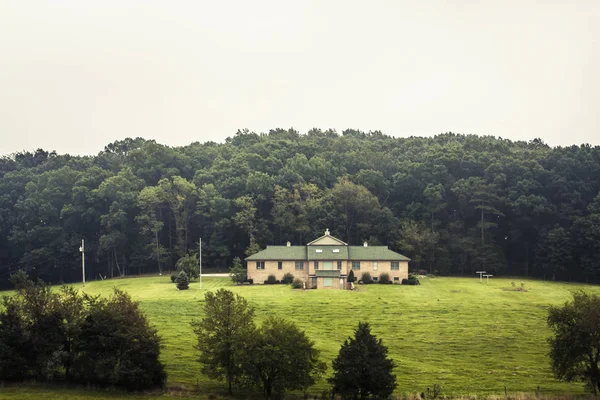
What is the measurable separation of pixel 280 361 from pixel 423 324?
72.7 feet

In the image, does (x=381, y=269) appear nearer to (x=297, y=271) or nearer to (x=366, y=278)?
(x=366, y=278)

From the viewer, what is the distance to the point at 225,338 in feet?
116

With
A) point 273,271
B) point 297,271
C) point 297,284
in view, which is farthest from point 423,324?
point 273,271

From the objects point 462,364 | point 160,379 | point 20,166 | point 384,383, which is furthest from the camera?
point 20,166

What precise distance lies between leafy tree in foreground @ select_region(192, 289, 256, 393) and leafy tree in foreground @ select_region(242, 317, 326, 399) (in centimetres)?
77

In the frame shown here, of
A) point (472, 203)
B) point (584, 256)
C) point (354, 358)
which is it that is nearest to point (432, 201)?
point (472, 203)

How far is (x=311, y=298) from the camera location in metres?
63.2

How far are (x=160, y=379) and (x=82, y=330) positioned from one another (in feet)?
19.6

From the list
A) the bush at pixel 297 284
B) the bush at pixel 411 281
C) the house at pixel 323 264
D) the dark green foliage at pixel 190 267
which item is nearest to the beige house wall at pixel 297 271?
the house at pixel 323 264

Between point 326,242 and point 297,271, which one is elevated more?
point 326,242

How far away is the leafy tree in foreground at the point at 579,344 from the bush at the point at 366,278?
135 feet

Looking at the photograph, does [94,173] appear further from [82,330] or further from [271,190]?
[82,330]

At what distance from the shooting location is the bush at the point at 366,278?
250 feet

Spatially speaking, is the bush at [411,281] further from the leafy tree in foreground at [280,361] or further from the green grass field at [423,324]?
the leafy tree in foreground at [280,361]
